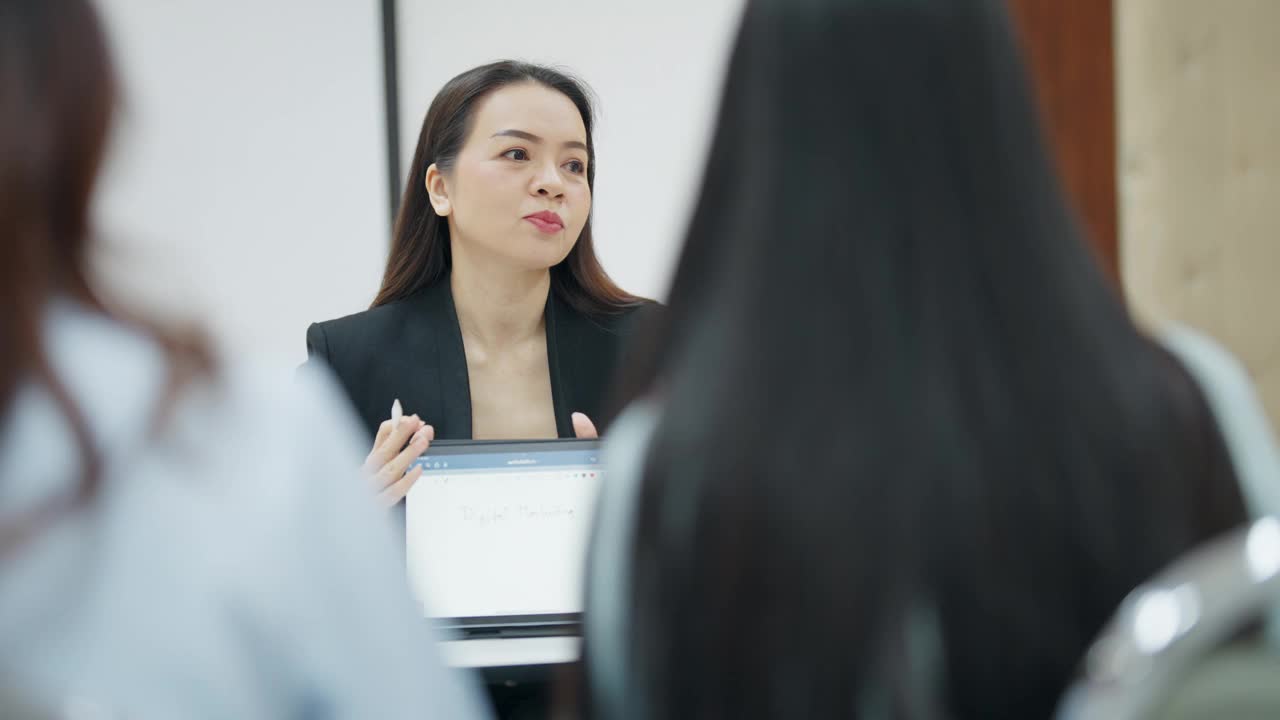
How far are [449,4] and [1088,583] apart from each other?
294 cm

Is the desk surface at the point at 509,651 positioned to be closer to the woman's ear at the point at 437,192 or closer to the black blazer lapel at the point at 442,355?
the black blazer lapel at the point at 442,355

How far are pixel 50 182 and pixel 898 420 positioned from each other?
44 cm

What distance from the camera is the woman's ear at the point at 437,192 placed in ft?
7.06

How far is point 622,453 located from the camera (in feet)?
2.22

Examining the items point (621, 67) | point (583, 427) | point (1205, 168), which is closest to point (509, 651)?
point (583, 427)

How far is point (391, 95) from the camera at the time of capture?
3.21m

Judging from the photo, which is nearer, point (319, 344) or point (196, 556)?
point (196, 556)

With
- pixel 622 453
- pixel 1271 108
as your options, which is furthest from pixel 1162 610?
pixel 1271 108

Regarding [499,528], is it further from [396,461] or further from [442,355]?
[442,355]

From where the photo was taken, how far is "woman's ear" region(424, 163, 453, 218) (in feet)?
7.06

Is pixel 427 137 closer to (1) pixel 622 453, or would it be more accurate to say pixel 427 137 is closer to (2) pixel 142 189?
(2) pixel 142 189

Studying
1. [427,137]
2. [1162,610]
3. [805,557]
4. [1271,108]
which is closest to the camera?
[1162,610]

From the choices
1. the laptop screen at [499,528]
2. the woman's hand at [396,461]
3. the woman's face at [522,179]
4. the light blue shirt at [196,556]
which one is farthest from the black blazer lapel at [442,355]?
the light blue shirt at [196,556]

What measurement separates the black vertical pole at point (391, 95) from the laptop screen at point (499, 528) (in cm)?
180
